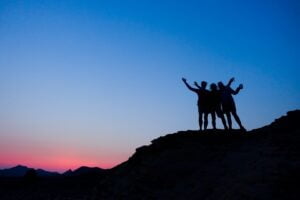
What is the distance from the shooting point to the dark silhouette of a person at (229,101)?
1172 centimetres

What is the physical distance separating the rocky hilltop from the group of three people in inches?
22.2

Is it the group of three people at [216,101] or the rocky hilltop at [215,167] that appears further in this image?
the group of three people at [216,101]

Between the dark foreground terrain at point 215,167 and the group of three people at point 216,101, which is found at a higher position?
the group of three people at point 216,101

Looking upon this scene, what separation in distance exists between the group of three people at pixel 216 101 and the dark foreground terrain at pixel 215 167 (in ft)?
1.85

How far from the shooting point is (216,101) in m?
12.1

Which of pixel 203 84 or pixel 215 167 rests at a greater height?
pixel 203 84

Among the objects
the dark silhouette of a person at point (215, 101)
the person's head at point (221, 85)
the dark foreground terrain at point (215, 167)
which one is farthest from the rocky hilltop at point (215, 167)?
the person's head at point (221, 85)

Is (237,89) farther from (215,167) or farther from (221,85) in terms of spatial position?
(215,167)

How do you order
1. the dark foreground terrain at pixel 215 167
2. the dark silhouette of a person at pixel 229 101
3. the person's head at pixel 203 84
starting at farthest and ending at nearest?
1. the person's head at pixel 203 84
2. the dark silhouette of a person at pixel 229 101
3. the dark foreground terrain at pixel 215 167

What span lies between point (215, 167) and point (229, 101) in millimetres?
2947

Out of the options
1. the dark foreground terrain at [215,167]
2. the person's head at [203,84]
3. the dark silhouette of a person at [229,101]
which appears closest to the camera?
the dark foreground terrain at [215,167]

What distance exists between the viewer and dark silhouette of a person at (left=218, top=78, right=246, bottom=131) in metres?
11.7

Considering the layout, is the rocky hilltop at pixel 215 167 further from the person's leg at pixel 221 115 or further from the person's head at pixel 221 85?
the person's head at pixel 221 85

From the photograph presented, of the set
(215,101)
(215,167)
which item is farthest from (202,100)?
(215,167)
